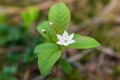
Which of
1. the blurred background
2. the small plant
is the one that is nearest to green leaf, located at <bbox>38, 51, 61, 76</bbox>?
the small plant

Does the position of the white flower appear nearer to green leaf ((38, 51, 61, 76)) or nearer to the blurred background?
green leaf ((38, 51, 61, 76))

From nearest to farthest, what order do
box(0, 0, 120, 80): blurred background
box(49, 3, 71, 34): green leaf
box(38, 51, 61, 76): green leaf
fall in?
box(38, 51, 61, 76): green leaf
box(49, 3, 71, 34): green leaf
box(0, 0, 120, 80): blurred background

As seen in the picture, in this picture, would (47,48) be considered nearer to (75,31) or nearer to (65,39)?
(65,39)

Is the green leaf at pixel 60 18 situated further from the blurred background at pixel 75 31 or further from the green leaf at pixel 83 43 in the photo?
the blurred background at pixel 75 31

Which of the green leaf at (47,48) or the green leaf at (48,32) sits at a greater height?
the green leaf at (48,32)

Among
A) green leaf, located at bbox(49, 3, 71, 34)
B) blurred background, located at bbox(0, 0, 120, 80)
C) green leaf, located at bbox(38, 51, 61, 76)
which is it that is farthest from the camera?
blurred background, located at bbox(0, 0, 120, 80)

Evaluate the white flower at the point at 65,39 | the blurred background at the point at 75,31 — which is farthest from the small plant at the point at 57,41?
the blurred background at the point at 75,31

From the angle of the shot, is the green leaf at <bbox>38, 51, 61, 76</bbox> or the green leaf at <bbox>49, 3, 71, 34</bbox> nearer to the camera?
the green leaf at <bbox>38, 51, 61, 76</bbox>

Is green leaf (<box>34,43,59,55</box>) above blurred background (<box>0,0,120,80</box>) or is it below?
above
